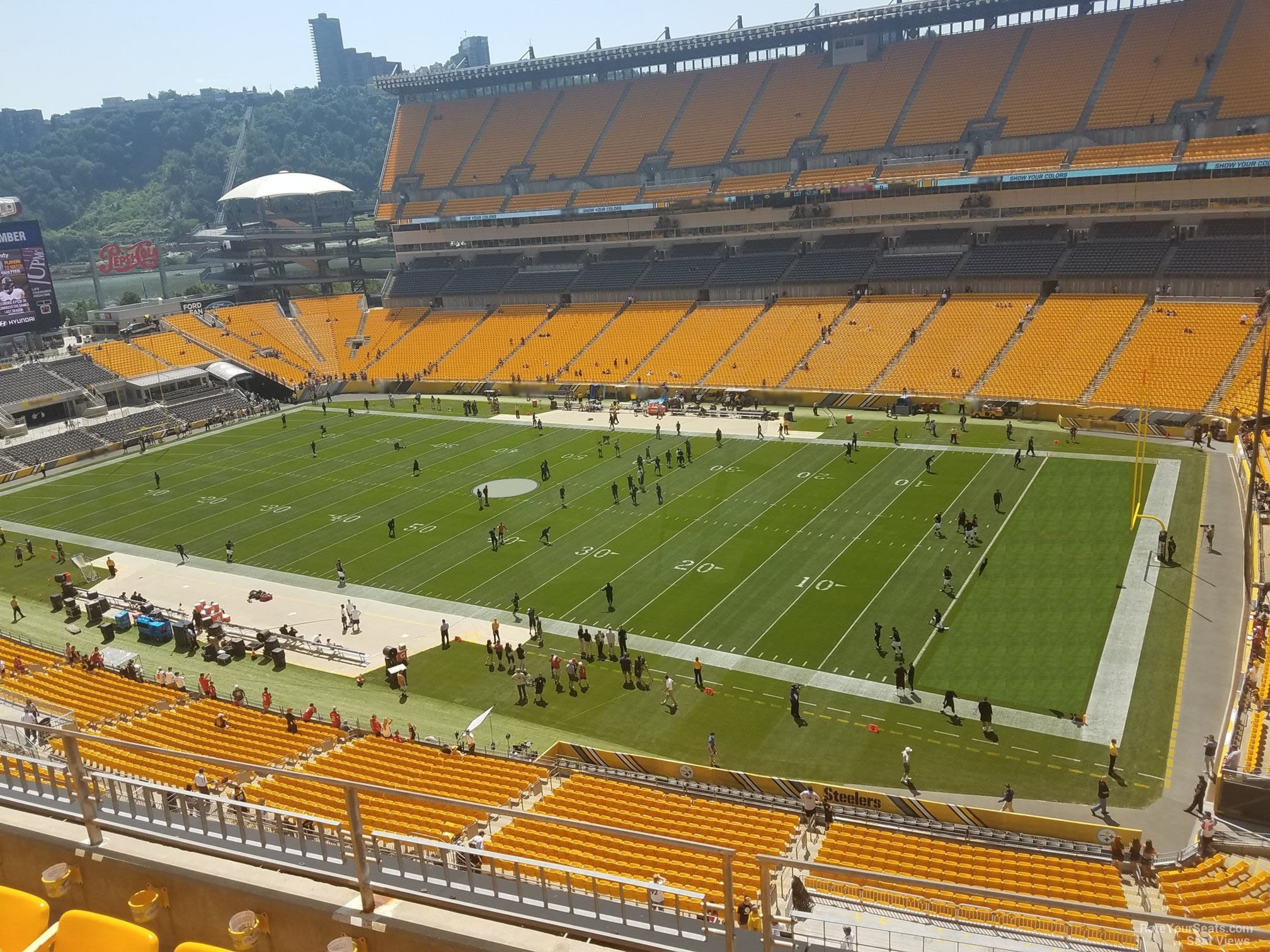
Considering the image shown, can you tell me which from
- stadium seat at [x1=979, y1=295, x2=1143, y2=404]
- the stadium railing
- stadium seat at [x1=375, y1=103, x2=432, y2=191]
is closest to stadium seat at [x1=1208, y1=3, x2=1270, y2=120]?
stadium seat at [x1=979, y1=295, x2=1143, y2=404]

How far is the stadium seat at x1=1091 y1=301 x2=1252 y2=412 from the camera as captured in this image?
46.0 meters

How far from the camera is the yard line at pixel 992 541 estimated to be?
87.4 ft

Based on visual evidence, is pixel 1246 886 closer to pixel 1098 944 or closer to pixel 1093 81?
pixel 1098 944

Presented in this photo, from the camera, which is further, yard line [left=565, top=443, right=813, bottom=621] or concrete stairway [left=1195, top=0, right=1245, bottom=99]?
concrete stairway [left=1195, top=0, right=1245, bottom=99]

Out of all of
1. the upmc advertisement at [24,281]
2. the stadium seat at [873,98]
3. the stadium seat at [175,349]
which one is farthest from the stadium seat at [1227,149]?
the upmc advertisement at [24,281]

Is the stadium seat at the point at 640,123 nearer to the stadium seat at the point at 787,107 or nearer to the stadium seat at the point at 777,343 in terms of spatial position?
the stadium seat at the point at 787,107

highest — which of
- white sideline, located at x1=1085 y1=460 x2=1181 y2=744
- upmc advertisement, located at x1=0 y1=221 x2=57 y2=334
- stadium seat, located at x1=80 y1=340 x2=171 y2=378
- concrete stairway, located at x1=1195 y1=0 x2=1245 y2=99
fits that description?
concrete stairway, located at x1=1195 y1=0 x2=1245 y2=99

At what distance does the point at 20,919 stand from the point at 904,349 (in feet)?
182

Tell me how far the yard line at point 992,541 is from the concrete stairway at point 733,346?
23565 millimetres

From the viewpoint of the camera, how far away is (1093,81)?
211ft

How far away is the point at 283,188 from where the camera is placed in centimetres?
8531

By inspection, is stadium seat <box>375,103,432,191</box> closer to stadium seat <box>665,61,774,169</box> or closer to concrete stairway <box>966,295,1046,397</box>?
stadium seat <box>665,61,774,169</box>

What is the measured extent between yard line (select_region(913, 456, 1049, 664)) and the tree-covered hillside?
14539 cm

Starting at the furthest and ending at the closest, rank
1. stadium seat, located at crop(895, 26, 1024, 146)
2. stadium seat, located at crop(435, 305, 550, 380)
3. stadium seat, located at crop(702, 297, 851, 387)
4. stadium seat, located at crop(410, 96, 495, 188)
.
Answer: stadium seat, located at crop(410, 96, 495, 188), stadium seat, located at crop(435, 305, 550, 380), stadium seat, located at crop(895, 26, 1024, 146), stadium seat, located at crop(702, 297, 851, 387)
